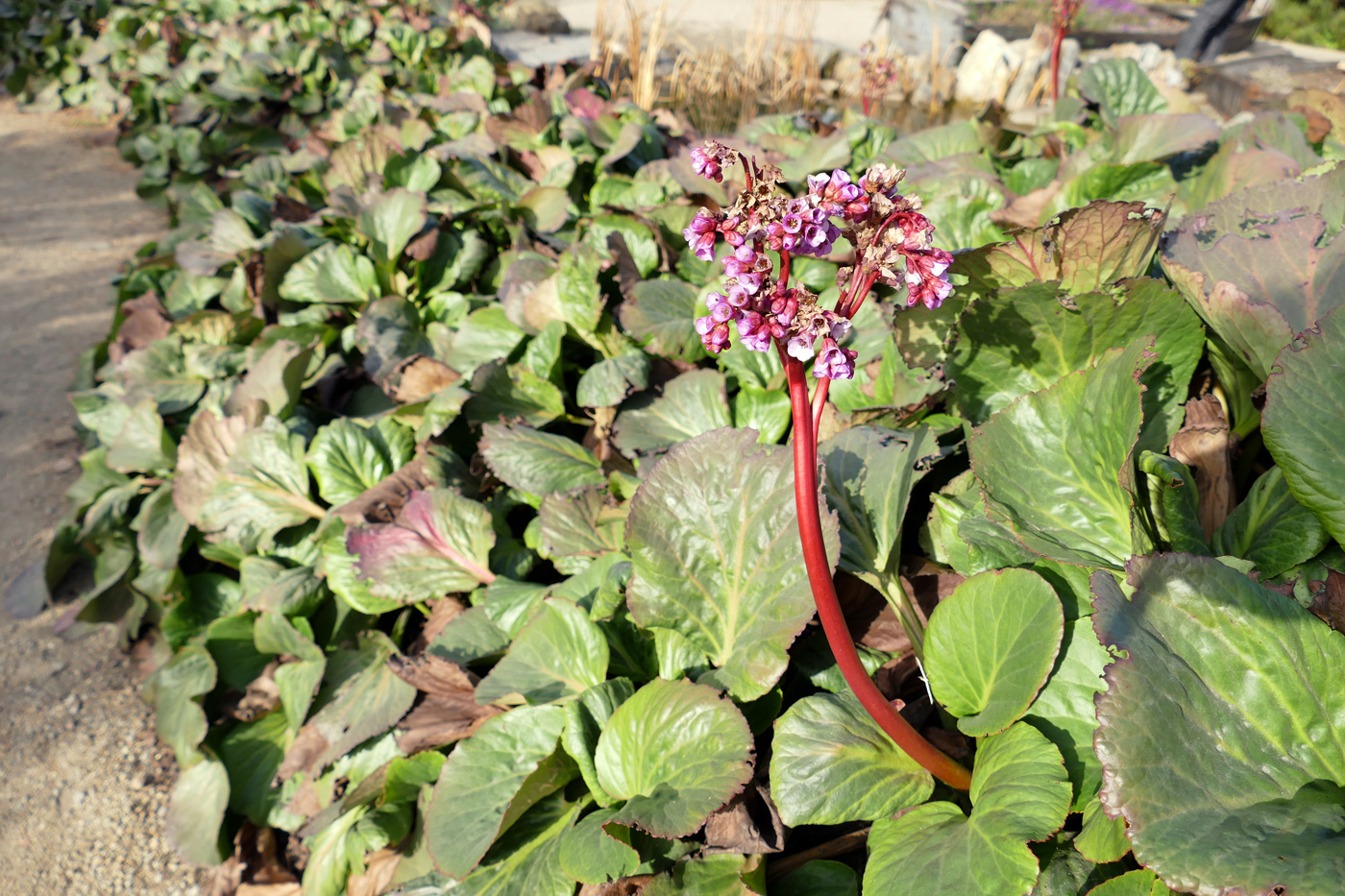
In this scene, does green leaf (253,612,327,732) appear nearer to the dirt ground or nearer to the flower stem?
the dirt ground

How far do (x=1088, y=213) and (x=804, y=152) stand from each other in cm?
141

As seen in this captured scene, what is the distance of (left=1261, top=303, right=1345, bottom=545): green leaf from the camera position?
791 millimetres

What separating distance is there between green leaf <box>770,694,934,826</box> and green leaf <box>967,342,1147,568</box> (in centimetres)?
30

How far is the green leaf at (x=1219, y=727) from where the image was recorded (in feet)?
2.17

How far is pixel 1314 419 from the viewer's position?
80 cm

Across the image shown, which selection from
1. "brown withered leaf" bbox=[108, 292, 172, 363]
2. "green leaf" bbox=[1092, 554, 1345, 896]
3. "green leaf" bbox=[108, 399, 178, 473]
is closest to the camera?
"green leaf" bbox=[1092, 554, 1345, 896]

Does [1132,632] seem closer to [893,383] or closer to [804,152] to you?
[893,383]

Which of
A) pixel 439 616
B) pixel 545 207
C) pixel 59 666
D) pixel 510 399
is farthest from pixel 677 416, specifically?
pixel 59 666

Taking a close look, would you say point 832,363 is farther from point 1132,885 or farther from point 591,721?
point 591,721

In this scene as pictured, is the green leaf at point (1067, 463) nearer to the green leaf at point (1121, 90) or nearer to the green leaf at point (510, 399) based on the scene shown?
the green leaf at point (510, 399)

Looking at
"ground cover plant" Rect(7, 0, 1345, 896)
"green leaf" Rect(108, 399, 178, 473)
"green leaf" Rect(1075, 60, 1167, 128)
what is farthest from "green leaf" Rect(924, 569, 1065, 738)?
"green leaf" Rect(108, 399, 178, 473)

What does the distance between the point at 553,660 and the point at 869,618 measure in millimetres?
481

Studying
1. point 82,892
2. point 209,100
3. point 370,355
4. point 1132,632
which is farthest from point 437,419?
point 209,100

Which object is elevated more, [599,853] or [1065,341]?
[1065,341]
